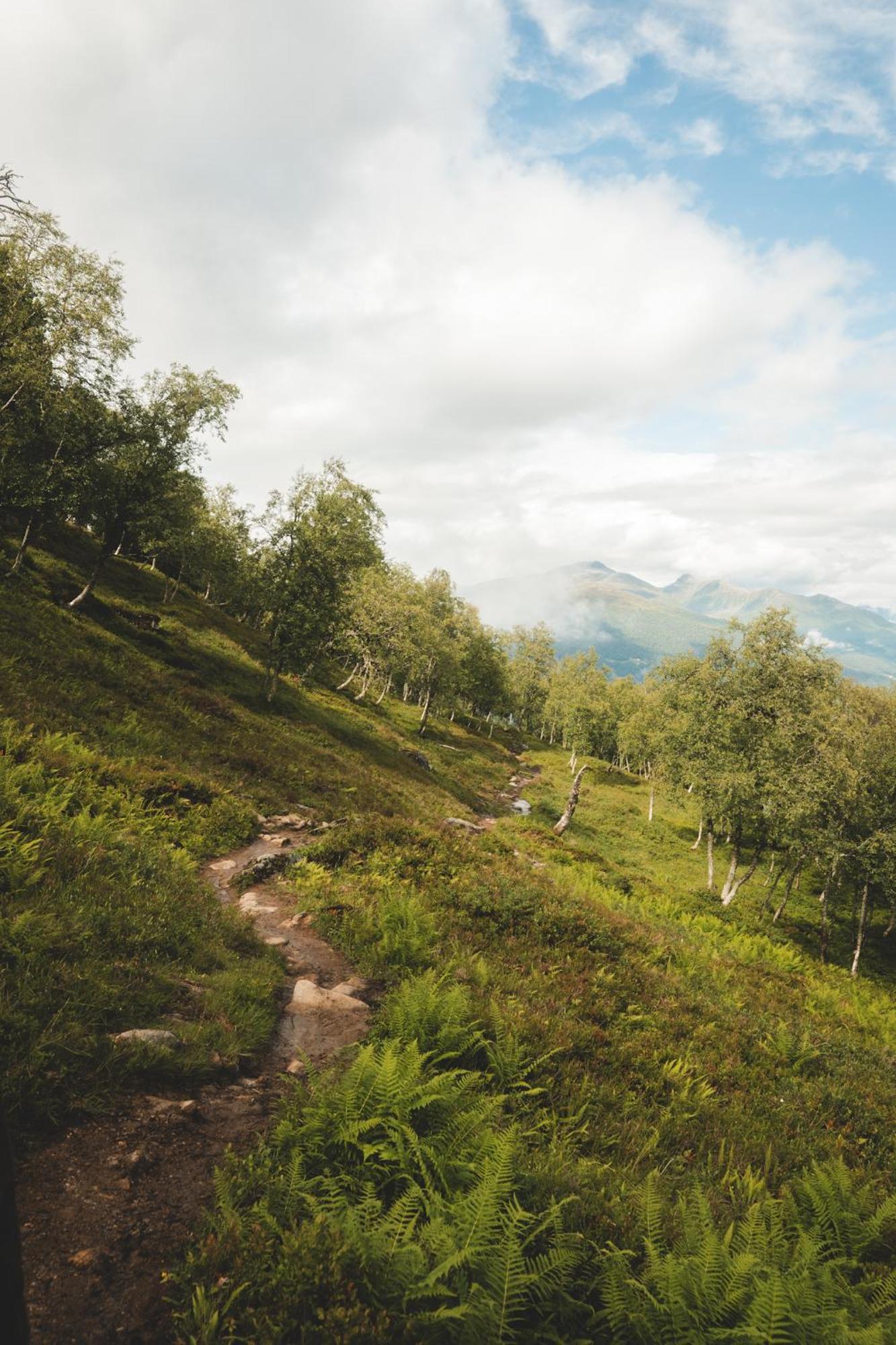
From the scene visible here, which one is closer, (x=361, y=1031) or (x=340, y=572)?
(x=361, y=1031)

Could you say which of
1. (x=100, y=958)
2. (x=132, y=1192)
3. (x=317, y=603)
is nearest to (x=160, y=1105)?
(x=132, y=1192)

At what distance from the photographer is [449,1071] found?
21.0 ft

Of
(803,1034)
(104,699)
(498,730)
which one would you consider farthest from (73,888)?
(498,730)

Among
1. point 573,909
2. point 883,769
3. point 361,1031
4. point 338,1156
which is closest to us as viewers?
point 338,1156

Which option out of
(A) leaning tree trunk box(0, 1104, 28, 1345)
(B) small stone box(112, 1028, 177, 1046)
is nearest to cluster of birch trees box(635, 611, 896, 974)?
(B) small stone box(112, 1028, 177, 1046)

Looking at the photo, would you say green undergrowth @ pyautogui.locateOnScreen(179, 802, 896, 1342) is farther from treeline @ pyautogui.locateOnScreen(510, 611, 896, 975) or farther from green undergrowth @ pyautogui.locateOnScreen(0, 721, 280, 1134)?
treeline @ pyautogui.locateOnScreen(510, 611, 896, 975)

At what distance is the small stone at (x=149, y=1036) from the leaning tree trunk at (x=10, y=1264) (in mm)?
3392

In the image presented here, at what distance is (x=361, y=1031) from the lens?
735 centimetres

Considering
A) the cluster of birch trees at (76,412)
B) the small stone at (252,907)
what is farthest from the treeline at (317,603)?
the small stone at (252,907)

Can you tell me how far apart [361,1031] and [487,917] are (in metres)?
5.40

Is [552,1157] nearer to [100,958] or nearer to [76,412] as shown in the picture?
[100,958]

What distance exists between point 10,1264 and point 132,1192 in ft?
7.57

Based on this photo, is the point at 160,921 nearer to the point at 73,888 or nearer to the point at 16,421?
the point at 73,888

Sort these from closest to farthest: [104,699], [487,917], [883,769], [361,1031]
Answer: [361,1031] < [487,917] < [104,699] < [883,769]
